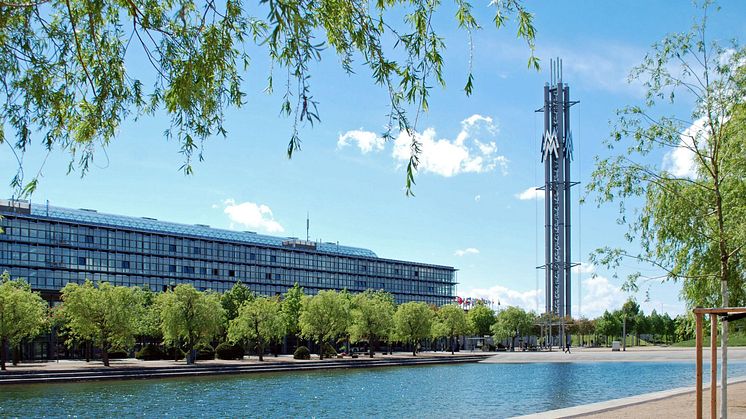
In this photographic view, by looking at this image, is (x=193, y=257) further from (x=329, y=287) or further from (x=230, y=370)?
(x=230, y=370)

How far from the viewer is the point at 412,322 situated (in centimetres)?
9162

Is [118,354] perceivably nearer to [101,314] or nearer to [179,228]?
[101,314]

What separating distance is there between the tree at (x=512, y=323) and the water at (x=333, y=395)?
54304 mm

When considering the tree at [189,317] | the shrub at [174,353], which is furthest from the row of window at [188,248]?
Result: the tree at [189,317]

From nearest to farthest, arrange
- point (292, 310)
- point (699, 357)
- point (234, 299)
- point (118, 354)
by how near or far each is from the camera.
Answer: point (699, 357) → point (118, 354) → point (234, 299) → point (292, 310)

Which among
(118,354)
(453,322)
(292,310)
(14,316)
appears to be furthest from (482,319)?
(14,316)

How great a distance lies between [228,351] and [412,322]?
2487 cm

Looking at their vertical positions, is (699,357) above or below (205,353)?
above

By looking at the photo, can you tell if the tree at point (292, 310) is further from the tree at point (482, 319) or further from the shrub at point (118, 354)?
the tree at point (482, 319)

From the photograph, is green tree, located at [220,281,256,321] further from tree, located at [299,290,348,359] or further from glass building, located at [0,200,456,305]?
tree, located at [299,290,348,359]

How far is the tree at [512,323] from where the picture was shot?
11288 cm

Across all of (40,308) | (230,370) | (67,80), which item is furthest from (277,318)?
(67,80)

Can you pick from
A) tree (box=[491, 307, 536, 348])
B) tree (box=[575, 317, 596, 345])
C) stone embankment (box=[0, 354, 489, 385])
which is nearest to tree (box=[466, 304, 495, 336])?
tree (box=[491, 307, 536, 348])

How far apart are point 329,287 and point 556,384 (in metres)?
93.1
